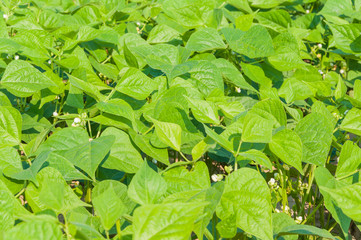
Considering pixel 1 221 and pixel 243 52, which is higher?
pixel 1 221

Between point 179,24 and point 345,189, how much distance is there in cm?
119

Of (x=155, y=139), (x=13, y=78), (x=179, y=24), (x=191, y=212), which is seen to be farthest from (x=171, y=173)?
(x=179, y=24)

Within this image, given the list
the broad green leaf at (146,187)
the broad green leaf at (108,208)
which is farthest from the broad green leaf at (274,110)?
the broad green leaf at (108,208)

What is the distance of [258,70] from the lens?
1608 mm

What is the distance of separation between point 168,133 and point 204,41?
0.58 metres

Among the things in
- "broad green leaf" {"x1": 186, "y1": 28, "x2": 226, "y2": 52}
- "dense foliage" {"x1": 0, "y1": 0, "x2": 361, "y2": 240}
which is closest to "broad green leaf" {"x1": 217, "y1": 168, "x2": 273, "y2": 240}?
"dense foliage" {"x1": 0, "y1": 0, "x2": 361, "y2": 240}

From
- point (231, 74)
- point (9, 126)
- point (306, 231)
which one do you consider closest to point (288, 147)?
point (306, 231)

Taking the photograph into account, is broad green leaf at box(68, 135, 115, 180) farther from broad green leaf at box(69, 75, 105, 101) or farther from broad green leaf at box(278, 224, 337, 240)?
broad green leaf at box(278, 224, 337, 240)

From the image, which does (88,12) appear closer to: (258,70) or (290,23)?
(258,70)

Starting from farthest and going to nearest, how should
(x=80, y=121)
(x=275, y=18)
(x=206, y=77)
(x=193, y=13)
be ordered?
(x=275, y=18)
(x=193, y=13)
(x=206, y=77)
(x=80, y=121)

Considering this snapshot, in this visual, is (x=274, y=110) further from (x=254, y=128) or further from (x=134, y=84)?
(x=134, y=84)

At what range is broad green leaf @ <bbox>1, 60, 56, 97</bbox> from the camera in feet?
4.14

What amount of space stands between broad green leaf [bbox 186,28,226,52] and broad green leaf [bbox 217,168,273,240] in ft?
2.22

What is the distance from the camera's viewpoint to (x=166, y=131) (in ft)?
3.57
